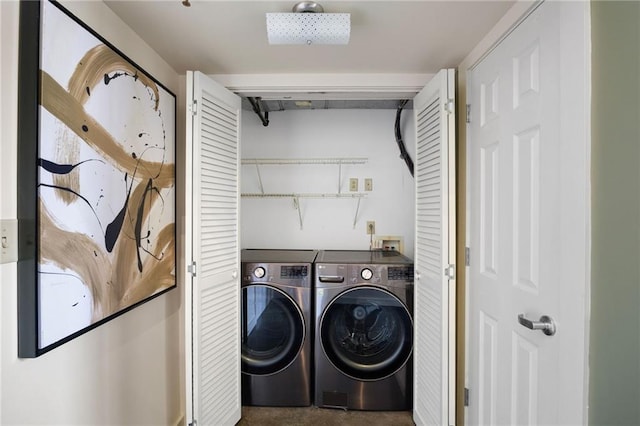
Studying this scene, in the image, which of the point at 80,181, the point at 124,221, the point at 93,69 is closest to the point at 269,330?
the point at 124,221

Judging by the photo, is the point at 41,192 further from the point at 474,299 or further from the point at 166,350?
the point at 474,299

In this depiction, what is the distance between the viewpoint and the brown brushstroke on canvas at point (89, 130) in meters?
0.97

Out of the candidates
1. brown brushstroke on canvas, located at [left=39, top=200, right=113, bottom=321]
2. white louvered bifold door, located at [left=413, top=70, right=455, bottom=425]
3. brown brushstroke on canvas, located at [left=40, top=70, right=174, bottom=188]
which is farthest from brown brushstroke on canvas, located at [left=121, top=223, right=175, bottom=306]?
white louvered bifold door, located at [left=413, top=70, right=455, bottom=425]

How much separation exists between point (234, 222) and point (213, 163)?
0.40m

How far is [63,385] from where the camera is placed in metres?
1.07

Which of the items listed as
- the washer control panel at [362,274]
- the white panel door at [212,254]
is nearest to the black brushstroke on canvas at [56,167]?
the white panel door at [212,254]

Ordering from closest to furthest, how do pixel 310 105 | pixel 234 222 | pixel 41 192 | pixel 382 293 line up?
pixel 41 192 → pixel 234 222 → pixel 382 293 → pixel 310 105

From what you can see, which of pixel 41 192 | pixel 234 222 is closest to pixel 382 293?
pixel 234 222

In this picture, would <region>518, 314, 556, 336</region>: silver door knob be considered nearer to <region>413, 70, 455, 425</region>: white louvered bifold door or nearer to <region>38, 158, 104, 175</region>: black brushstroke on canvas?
<region>413, 70, 455, 425</region>: white louvered bifold door

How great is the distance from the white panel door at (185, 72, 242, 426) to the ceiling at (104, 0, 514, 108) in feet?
0.65

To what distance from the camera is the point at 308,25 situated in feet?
4.06

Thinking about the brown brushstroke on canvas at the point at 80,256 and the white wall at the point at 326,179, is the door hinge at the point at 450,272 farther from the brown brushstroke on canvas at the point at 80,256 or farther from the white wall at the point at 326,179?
the brown brushstroke on canvas at the point at 80,256

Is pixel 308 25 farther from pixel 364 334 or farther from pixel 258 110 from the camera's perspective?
pixel 364 334

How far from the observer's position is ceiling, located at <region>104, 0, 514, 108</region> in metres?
1.25
